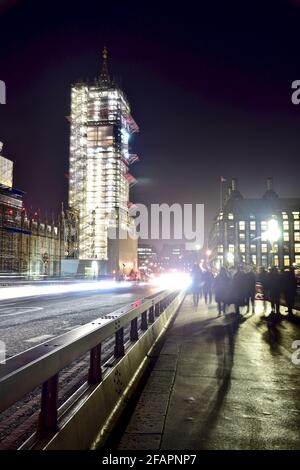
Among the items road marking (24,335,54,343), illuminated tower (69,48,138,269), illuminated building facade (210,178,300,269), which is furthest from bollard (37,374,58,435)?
illuminated building facade (210,178,300,269)

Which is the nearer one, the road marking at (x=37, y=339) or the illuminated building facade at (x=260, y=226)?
the road marking at (x=37, y=339)

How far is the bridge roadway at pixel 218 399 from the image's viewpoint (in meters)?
3.91

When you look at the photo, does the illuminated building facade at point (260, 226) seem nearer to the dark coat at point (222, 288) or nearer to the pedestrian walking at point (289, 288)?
the dark coat at point (222, 288)

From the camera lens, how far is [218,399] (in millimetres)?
5230

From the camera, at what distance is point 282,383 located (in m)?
6.11

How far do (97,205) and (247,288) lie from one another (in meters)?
76.3

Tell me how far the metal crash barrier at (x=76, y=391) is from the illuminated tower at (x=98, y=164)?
81.7m

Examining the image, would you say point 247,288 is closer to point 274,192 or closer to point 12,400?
point 12,400

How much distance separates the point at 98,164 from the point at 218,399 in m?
89.9

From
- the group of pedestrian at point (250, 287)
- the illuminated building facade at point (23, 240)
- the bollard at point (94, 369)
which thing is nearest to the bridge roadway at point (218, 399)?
the bollard at point (94, 369)

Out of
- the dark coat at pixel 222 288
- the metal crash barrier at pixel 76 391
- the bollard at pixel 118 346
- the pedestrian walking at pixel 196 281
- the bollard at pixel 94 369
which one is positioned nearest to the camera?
the metal crash barrier at pixel 76 391

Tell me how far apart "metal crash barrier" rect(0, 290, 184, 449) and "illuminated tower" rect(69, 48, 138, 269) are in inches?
3216

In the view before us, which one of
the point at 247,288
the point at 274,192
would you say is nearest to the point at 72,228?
the point at 247,288

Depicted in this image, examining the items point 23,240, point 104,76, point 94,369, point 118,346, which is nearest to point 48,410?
point 94,369
